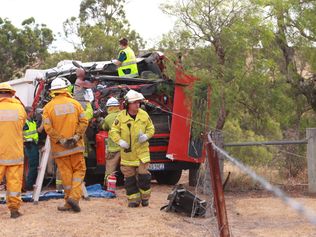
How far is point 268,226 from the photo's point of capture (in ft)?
24.3

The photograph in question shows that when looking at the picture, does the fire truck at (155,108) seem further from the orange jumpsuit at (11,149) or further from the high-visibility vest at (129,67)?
the orange jumpsuit at (11,149)

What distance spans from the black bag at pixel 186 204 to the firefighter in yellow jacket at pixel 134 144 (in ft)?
1.87

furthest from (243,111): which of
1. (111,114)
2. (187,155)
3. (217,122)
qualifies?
(111,114)

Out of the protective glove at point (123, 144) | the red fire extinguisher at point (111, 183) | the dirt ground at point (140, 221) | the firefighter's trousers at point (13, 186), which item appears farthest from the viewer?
the red fire extinguisher at point (111, 183)

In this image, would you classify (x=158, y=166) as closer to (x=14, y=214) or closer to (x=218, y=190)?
(x=14, y=214)

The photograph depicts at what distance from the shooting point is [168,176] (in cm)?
1259

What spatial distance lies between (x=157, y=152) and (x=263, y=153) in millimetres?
2054

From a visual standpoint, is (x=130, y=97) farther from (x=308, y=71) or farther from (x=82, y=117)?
(x=308, y=71)

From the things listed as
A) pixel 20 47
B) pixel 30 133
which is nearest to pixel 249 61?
pixel 30 133

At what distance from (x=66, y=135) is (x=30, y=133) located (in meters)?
2.83

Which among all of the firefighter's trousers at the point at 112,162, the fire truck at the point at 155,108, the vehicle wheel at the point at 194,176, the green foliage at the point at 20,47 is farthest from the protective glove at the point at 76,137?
the green foliage at the point at 20,47

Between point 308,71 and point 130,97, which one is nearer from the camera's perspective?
point 130,97

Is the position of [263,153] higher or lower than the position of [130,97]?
lower

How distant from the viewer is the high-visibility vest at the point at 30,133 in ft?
35.2
